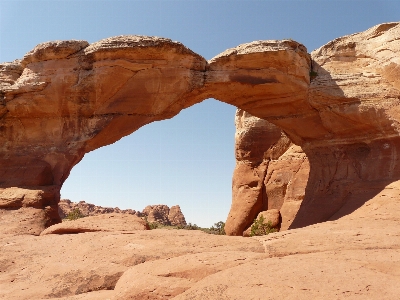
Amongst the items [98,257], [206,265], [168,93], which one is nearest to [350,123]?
[168,93]

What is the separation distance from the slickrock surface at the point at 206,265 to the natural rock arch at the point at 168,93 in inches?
217

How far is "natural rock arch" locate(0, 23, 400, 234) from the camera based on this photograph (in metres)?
12.6

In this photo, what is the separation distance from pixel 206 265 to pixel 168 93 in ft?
28.6

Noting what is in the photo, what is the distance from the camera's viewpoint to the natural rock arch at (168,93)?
1259 centimetres

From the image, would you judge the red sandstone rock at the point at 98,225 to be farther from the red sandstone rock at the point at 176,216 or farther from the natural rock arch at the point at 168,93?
the red sandstone rock at the point at 176,216

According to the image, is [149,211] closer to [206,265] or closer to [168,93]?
[168,93]

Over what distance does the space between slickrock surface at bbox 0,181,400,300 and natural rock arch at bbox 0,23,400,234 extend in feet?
18.1

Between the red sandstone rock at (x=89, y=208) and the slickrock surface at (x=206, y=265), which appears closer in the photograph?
the slickrock surface at (x=206, y=265)

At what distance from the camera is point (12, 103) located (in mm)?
13195

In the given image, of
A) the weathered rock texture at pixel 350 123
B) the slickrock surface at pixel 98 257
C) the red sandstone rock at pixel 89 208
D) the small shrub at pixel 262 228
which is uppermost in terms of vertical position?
Result: the weathered rock texture at pixel 350 123

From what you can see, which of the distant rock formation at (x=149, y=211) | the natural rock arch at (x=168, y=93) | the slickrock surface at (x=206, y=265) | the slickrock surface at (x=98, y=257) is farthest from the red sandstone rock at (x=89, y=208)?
the slickrock surface at (x=206, y=265)

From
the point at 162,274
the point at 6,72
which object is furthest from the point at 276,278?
the point at 6,72

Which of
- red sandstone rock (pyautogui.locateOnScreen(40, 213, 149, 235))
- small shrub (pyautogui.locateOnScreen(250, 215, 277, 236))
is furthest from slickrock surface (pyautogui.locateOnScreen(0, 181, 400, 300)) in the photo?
small shrub (pyautogui.locateOnScreen(250, 215, 277, 236))

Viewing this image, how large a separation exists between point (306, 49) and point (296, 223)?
6351mm
